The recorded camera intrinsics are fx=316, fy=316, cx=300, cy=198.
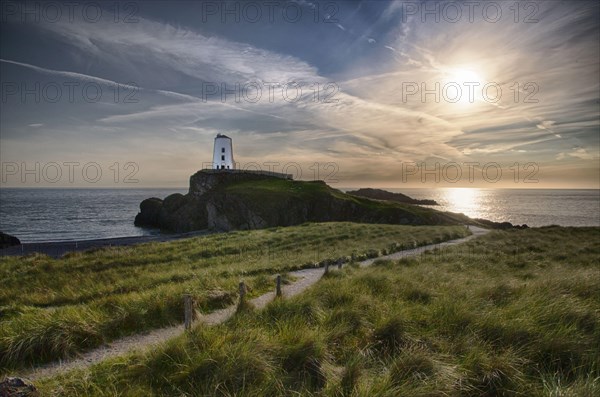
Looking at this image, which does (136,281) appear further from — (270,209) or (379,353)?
(270,209)

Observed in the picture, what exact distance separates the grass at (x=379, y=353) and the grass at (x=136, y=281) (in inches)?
67.7

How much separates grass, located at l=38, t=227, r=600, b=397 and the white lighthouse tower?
272ft

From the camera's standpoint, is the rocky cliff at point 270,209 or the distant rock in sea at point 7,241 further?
the rocky cliff at point 270,209

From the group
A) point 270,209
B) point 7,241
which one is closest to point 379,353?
point 270,209

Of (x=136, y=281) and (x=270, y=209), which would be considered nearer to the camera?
(x=136, y=281)

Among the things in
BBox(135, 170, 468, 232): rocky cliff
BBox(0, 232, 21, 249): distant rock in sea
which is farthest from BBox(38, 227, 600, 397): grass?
BBox(0, 232, 21, 249): distant rock in sea

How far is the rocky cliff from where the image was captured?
199ft

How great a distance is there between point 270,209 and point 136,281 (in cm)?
4649

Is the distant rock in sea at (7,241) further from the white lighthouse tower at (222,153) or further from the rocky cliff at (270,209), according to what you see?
the white lighthouse tower at (222,153)

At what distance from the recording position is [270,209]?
60.9m

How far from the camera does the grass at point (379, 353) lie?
4574 mm

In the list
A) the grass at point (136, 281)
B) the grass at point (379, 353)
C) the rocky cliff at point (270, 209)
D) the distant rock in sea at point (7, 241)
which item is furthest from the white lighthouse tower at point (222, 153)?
the grass at point (379, 353)

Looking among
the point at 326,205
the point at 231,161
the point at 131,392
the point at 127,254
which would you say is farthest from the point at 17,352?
the point at 231,161

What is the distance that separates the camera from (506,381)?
4621 mm
